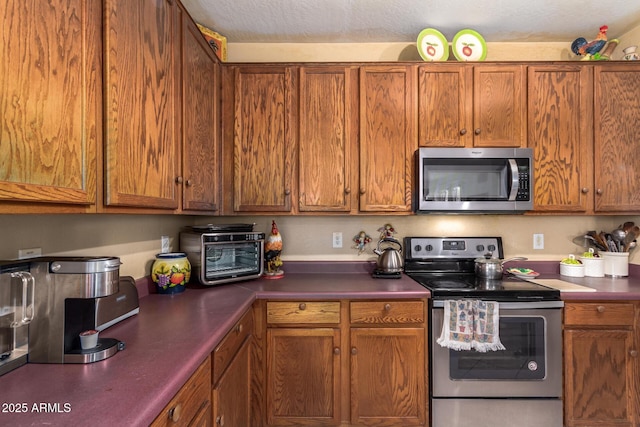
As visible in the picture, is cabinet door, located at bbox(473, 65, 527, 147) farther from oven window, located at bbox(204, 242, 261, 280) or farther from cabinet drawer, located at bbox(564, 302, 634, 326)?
oven window, located at bbox(204, 242, 261, 280)

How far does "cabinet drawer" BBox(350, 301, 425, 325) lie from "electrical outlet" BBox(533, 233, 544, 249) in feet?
4.10

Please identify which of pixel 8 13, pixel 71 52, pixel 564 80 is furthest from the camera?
pixel 564 80

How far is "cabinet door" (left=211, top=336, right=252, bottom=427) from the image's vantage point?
125 cm

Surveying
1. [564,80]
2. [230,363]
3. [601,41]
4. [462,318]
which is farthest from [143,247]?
[601,41]

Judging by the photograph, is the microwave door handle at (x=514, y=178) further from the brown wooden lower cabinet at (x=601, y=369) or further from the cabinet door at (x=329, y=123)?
the cabinet door at (x=329, y=123)

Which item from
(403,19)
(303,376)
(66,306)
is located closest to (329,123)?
(403,19)

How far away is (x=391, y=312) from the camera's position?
186 centimetres

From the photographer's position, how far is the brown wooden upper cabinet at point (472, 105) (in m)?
2.14

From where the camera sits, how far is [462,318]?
1.81 meters

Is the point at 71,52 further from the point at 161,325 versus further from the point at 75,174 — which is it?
the point at 161,325

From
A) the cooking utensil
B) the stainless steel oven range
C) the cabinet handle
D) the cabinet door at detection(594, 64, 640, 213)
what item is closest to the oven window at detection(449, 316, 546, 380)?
the stainless steel oven range

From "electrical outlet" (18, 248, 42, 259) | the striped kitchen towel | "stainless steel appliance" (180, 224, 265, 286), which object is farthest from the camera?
"stainless steel appliance" (180, 224, 265, 286)

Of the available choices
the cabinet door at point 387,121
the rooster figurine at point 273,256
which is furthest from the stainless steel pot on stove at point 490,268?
the rooster figurine at point 273,256

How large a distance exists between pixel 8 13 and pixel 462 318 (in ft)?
6.92
